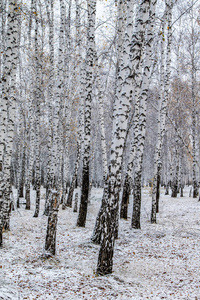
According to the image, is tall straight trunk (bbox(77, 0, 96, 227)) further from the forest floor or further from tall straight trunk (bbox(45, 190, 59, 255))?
tall straight trunk (bbox(45, 190, 59, 255))

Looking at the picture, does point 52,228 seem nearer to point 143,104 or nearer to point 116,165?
point 116,165

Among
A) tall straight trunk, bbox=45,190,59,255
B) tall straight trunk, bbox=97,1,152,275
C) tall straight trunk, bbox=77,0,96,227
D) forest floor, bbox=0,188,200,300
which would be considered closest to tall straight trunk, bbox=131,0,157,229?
forest floor, bbox=0,188,200,300

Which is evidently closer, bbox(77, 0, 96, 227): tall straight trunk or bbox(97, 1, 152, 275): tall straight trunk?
bbox(97, 1, 152, 275): tall straight trunk

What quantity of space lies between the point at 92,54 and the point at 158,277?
8005 millimetres

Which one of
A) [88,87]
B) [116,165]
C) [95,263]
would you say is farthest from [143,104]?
[95,263]

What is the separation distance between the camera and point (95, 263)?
6.94m

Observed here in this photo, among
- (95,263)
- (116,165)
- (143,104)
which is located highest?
(143,104)

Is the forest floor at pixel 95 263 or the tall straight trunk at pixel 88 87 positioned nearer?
the forest floor at pixel 95 263

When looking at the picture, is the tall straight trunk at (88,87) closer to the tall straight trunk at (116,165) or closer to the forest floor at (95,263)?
the forest floor at (95,263)

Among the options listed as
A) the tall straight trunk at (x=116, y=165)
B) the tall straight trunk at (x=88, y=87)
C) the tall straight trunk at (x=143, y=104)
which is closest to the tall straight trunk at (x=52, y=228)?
the tall straight trunk at (x=116, y=165)

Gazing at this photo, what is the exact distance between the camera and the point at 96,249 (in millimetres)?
8148

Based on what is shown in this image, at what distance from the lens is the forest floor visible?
5.12 metres

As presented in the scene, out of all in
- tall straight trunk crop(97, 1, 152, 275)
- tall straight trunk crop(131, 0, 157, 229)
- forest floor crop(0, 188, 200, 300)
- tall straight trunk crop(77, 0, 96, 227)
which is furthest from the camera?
tall straight trunk crop(131, 0, 157, 229)

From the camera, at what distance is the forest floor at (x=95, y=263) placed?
512cm
